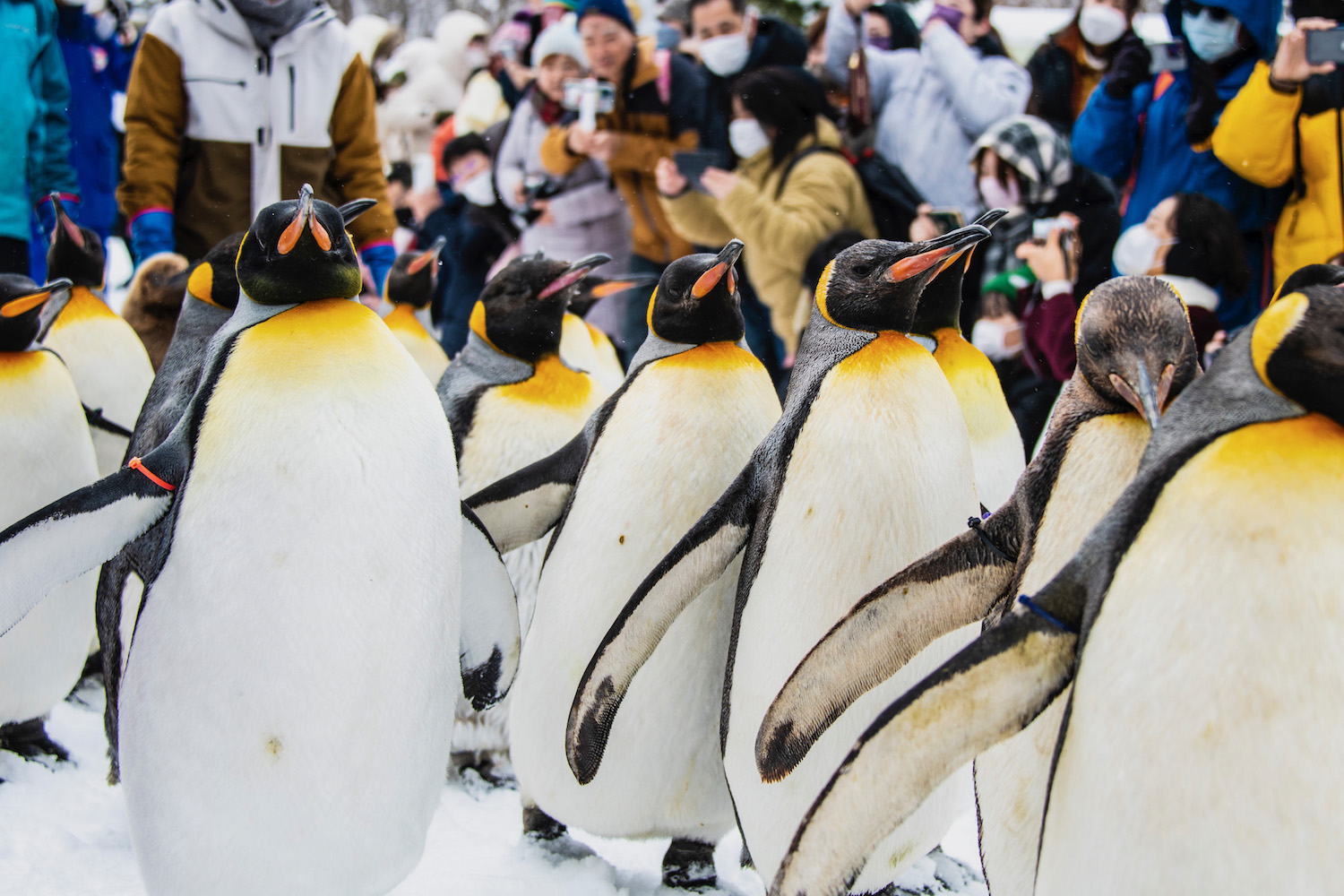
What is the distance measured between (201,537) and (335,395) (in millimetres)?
240

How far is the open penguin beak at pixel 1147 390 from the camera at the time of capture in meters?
1.17

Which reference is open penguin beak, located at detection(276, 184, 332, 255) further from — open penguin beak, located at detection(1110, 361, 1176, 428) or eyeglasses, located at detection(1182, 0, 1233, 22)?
eyeglasses, located at detection(1182, 0, 1233, 22)

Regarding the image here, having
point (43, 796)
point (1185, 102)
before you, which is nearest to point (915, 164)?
point (1185, 102)

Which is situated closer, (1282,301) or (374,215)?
(1282,301)

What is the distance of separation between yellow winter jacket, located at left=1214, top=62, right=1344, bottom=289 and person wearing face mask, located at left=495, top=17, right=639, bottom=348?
210cm

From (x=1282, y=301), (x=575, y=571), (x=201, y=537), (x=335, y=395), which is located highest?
(x=1282, y=301)

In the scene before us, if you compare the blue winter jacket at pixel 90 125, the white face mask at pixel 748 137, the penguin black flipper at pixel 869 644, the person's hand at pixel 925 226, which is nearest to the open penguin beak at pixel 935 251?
the penguin black flipper at pixel 869 644

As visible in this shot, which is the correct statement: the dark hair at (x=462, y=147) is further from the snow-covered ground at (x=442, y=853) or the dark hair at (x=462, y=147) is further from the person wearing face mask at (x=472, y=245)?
the snow-covered ground at (x=442, y=853)

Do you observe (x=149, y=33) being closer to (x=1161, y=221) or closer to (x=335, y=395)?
(x=335, y=395)

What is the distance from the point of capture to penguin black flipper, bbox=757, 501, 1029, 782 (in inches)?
49.8

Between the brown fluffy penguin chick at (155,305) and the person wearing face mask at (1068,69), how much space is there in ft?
9.31

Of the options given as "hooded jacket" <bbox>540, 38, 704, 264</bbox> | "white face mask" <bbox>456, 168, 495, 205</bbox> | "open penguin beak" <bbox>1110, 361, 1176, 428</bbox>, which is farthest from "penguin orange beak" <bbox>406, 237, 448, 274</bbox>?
"open penguin beak" <bbox>1110, 361, 1176, 428</bbox>

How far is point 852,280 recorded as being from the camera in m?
1.63

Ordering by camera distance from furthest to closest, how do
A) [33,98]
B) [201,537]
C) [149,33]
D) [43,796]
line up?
[33,98] → [149,33] → [43,796] → [201,537]
